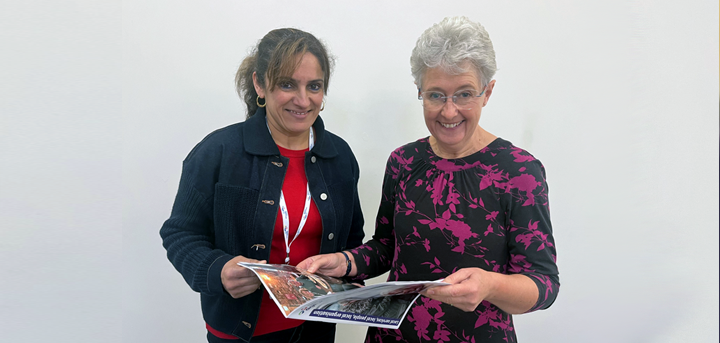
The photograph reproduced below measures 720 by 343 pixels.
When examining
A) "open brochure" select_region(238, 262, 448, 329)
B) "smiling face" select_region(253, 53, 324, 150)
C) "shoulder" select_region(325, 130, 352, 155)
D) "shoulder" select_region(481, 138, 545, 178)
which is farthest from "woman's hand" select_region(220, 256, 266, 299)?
"shoulder" select_region(481, 138, 545, 178)

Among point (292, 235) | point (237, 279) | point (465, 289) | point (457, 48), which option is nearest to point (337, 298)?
point (465, 289)

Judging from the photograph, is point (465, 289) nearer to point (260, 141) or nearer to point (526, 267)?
point (526, 267)

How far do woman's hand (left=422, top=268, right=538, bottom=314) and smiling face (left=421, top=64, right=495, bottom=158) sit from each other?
0.43 meters

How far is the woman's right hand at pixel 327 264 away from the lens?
141 centimetres

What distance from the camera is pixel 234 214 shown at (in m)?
1.54

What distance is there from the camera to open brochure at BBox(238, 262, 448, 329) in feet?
3.40

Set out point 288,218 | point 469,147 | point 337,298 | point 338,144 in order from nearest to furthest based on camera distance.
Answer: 1. point 337,298
2. point 469,147
3. point 288,218
4. point 338,144

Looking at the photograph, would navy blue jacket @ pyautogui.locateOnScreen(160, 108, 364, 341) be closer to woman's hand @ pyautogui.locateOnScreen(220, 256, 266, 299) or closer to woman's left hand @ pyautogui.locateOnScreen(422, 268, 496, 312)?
woman's hand @ pyautogui.locateOnScreen(220, 256, 266, 299)

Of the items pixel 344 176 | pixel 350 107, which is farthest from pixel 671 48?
pixel 344 176

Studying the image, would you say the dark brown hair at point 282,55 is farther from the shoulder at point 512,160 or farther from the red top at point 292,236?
the shoulder at point 512,160

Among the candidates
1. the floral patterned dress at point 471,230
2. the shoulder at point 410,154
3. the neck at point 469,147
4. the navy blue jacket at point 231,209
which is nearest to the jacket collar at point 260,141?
the navy blue jacket at point 231,209

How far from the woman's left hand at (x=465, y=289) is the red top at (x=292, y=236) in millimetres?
586

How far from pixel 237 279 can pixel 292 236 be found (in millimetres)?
292

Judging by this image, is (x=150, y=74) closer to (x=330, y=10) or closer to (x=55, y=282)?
(x=330, y=10)
